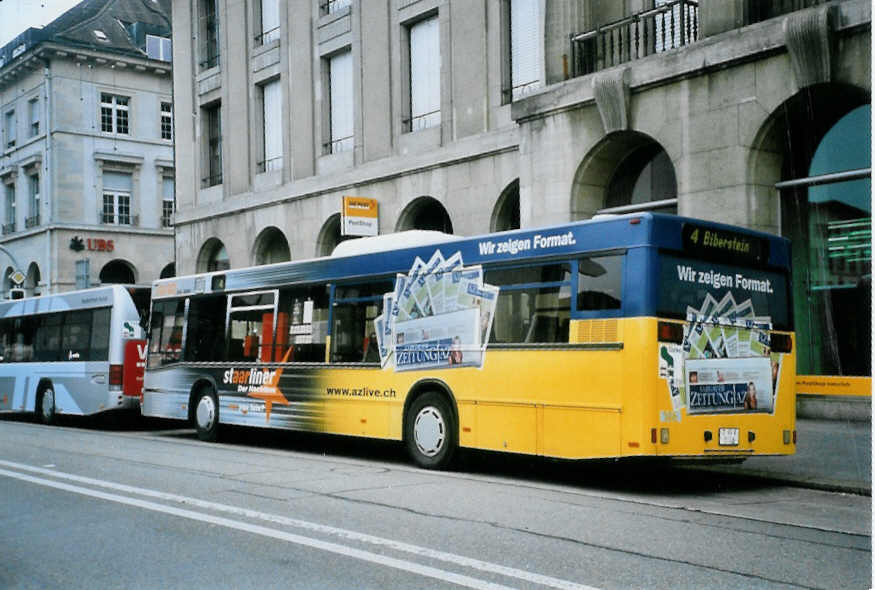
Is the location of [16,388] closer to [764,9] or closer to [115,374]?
[115,374]

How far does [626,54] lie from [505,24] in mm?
3856

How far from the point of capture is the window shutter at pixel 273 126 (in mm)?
30078

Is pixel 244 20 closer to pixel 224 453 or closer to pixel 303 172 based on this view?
pixel 303 172

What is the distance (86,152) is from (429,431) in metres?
44.2

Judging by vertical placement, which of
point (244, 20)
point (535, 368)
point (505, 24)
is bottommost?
point (535, 368)

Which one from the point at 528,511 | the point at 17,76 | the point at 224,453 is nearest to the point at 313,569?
the point at 528,511


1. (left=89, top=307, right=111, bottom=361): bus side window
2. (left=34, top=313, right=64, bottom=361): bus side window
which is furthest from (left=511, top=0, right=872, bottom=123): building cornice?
(left=34, top=313, right=64, bottom=361): bus side window

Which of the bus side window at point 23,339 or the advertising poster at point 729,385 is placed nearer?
the advertising poster at point 729,385

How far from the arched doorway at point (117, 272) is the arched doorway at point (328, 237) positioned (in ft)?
95.1

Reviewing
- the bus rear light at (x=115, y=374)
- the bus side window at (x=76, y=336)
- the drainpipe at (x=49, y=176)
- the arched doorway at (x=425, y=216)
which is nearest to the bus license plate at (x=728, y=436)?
the bus rear light at (x=115, y=374)

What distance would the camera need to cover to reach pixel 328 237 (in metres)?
28.0

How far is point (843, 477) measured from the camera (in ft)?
37.9

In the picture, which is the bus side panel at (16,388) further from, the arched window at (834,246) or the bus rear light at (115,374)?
the arched window at (834,246)

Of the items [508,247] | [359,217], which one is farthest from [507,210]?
[508,247]
